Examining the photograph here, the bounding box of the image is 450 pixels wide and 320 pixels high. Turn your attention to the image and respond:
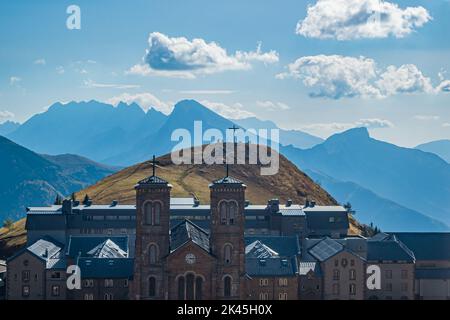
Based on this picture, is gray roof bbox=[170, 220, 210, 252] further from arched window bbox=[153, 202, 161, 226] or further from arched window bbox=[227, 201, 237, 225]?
arched window bbox=[227, 201, 237, 225]

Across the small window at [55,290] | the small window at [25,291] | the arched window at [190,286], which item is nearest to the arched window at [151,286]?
the arched window at [190,286]

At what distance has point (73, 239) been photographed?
13125 centimetres

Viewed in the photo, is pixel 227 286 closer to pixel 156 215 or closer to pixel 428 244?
pixel 156 215

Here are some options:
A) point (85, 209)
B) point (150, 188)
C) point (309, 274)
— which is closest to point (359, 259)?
point (309, 274)

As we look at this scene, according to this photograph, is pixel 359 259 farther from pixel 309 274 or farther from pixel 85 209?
pixel 85 209

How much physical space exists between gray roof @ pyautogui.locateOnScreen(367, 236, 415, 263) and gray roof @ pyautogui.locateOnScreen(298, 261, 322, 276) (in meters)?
11.3

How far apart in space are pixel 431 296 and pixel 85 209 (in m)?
62.4

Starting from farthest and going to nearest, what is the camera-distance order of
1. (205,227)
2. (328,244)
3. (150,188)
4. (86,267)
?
(205,227) → (328,244) → (86,267) → (150,188)

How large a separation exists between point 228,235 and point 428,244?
48479 mm

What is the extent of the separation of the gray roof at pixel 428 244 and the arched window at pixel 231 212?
44427 millimetres

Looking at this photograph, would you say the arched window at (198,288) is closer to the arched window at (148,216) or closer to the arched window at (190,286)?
the arched window at (190,286)

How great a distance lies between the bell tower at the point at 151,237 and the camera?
108 meters
